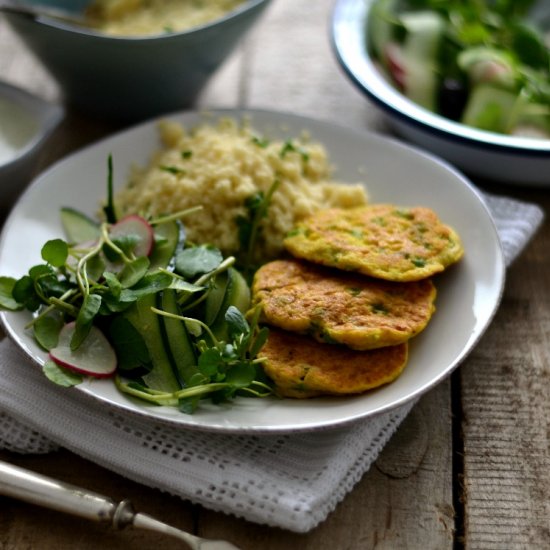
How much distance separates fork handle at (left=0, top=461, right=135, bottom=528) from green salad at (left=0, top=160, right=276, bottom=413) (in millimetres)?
237

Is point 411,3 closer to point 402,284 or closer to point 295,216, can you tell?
point 295,216

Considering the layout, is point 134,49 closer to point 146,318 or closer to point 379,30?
point 379,30

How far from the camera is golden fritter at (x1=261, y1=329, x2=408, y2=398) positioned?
2.03 meters

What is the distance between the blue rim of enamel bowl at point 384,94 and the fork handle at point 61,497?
5.83ft

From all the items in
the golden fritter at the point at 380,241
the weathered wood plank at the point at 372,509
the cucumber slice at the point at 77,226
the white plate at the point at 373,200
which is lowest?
the weathered wood plank at the point at 372,509

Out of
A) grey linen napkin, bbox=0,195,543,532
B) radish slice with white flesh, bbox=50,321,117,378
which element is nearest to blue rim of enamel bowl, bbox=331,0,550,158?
grey linen napkin, bbox=0,195,543,532

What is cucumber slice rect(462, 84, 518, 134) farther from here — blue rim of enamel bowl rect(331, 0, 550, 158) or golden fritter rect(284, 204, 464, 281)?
golden fritter rect(284, 204, 464, 281)

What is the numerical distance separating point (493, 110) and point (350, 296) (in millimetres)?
1295

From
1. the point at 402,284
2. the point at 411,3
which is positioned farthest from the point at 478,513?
the point at 411,3

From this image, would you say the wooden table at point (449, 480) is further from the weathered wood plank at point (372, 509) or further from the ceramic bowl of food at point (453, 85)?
the ceramic bowl of food at point (453, 85)

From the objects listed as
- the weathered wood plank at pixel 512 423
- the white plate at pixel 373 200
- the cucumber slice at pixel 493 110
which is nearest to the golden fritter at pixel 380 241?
the white plate at pixel 373 200

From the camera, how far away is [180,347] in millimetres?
2129

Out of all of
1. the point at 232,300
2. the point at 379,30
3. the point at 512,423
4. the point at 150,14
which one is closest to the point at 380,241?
the point at 232,300

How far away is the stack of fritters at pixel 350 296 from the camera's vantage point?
206 centimetres
